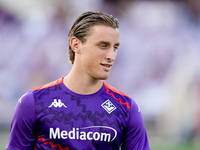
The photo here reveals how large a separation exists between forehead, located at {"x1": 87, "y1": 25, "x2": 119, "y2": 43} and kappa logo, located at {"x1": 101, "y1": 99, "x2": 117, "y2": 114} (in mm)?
595

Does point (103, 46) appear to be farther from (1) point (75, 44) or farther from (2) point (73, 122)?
(2) point (73, 122)

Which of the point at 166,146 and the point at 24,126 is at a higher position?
the point at 24,126

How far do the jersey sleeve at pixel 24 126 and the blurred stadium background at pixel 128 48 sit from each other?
962cm

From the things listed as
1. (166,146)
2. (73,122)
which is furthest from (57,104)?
(166,146)

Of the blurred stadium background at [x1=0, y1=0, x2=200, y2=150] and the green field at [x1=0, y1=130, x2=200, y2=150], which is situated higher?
the blurred stadium background at [x1=0, y1=0, x2=200, y2=150]

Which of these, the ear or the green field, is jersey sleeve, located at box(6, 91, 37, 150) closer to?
the ear

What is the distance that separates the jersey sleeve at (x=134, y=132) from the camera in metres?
4.26

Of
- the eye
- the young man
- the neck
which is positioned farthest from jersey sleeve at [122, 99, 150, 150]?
the eye

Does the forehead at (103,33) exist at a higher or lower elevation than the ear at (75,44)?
higher

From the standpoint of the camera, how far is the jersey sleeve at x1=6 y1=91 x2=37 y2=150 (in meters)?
4.15

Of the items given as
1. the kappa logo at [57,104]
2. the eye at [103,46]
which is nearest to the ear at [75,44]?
the eye at [103,46]

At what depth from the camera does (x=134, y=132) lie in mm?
4273

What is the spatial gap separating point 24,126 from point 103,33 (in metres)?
1.12

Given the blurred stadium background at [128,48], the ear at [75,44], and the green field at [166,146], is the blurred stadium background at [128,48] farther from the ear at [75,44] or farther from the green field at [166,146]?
the ear at [75,44]
